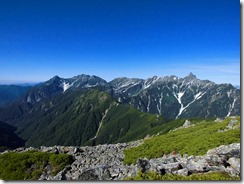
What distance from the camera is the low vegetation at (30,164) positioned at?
1614 cm

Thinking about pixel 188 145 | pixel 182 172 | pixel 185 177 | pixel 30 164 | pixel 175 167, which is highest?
pixel 188 145

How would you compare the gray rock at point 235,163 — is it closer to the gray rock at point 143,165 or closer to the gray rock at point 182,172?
the gray rock at point 182,172

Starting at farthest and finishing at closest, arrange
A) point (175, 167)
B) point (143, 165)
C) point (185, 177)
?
point (143, 165), point (175, 167), point (185, 177)

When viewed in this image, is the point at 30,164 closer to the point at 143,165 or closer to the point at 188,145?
the point at 143,165

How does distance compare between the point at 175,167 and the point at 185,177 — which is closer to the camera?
the point at 185,177

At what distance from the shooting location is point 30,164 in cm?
1755

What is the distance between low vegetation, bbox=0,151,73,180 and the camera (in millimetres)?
16141

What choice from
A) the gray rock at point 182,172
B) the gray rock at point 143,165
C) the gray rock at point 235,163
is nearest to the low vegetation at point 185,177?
the gray rock at point 182,172

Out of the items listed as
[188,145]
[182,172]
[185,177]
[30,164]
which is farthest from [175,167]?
[30,164]

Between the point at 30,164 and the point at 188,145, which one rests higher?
the point at 188,145

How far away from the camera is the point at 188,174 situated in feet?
39.2

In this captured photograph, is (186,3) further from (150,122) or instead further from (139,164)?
(150,122)

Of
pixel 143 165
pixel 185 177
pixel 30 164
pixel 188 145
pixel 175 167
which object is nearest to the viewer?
pixel 185 177

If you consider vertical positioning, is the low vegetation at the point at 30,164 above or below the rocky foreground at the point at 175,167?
below
